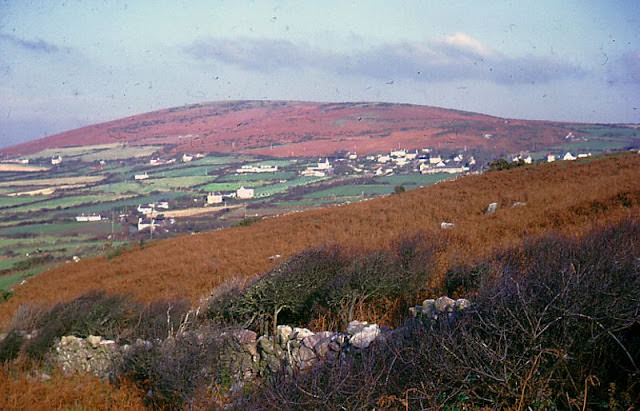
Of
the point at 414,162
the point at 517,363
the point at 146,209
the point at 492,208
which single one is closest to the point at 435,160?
the point at 414,162

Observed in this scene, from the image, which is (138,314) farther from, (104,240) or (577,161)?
(104,240)

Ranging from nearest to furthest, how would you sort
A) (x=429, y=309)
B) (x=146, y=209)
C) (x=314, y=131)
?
1. (x=429, y=309)
2. (x=146, y=209)
3. (x=314, y=131)

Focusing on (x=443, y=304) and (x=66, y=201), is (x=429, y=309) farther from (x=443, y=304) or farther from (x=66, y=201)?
(x=66, y=201)

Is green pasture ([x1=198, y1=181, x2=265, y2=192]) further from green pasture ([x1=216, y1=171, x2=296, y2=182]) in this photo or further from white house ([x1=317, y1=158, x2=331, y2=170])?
white house ([x1=317, y1=158, x2=331, y2=170])

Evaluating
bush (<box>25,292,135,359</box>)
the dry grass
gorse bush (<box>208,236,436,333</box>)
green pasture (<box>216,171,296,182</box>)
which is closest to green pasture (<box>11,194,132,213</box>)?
green pasture (<box>216,171,296,182</box>)

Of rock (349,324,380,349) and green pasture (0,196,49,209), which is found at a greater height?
rock (349,324,380,349)

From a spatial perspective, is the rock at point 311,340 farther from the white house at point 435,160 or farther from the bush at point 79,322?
the white house at point 435,160
